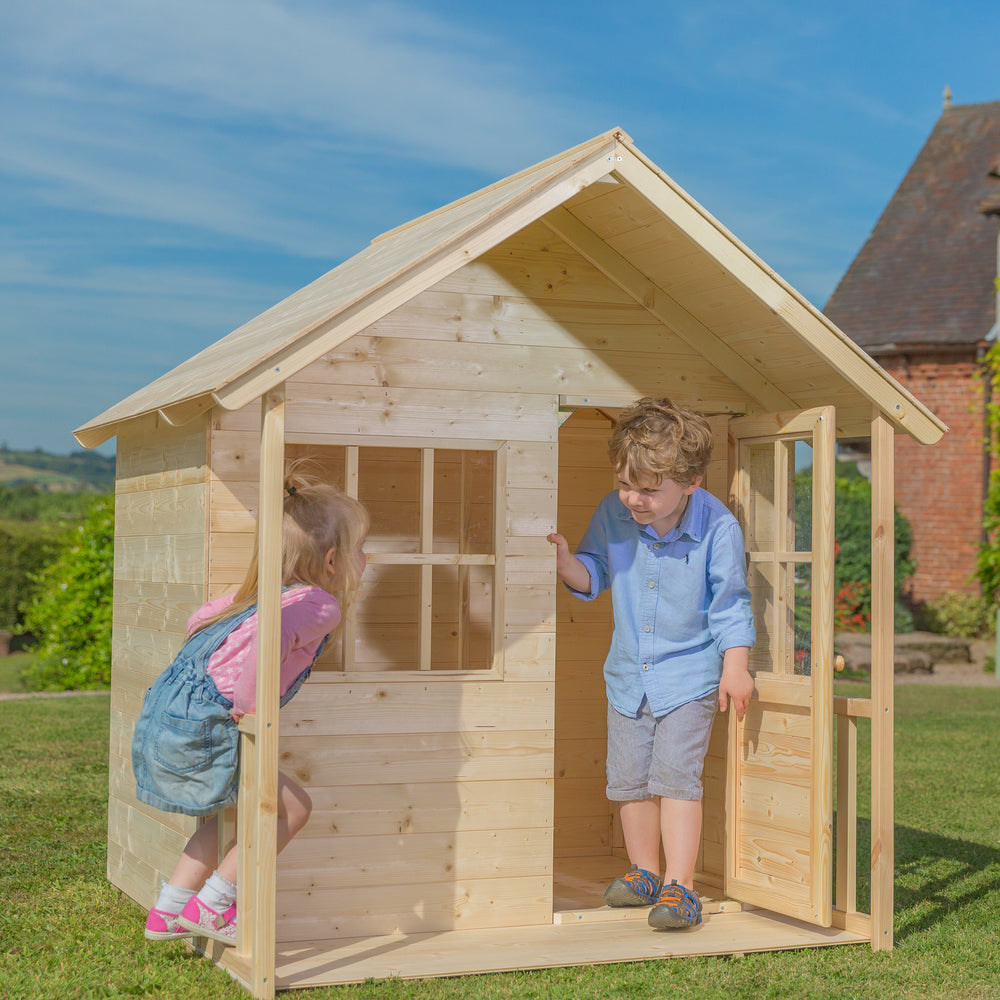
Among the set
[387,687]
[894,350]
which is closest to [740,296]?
[387,687]

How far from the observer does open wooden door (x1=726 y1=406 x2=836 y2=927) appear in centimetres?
493

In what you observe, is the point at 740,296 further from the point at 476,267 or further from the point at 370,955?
the point at 370,955

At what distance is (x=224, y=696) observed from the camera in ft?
14.2

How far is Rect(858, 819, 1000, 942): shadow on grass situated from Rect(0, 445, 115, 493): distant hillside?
150ft

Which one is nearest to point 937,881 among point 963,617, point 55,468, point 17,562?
point 963,617

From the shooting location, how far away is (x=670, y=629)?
16.9 ft

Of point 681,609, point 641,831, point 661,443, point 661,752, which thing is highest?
point 661,443

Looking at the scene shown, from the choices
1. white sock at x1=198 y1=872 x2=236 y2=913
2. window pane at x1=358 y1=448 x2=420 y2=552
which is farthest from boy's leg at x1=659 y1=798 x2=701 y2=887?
white sock at x1=198 y1=872 x2=236 y2=913

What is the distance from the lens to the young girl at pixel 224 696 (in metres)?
4.31

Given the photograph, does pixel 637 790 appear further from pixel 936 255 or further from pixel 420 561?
pixel 936 255

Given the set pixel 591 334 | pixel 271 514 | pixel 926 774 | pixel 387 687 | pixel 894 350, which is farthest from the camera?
pixel 894 350

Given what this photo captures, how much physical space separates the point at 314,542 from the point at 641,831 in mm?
1815

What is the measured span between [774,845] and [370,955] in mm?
1662

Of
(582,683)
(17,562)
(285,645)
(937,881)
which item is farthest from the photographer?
(17,562)
